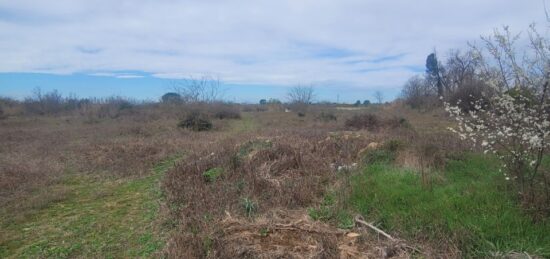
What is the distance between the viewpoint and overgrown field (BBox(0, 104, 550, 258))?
3.79m

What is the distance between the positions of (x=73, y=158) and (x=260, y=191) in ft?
23.0

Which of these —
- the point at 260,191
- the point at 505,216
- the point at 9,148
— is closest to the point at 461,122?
the point at 505,216

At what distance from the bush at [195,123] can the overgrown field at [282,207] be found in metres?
9.07

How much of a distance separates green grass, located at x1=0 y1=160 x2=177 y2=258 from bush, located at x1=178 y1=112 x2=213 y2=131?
1072 cm

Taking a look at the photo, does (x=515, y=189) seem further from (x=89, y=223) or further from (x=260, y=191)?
(x=89, y=223)

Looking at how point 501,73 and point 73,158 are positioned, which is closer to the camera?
point 501,73

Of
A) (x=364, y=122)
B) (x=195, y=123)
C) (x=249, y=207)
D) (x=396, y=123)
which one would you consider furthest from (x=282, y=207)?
(x=195, y=123)

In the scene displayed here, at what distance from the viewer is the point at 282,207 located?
495cm

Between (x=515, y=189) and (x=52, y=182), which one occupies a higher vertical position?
(x=515, y=189)

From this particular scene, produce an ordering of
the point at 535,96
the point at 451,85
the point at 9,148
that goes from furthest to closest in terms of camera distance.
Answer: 1. the point at 451,85
2. the point at 9,148
3. the point at 535,96

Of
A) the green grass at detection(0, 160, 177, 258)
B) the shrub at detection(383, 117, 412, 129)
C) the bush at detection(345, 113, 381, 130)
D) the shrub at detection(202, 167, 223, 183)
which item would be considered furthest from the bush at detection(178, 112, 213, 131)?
the shrub at detection(202, 167, 223, 183)

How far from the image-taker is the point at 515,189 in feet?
15.2

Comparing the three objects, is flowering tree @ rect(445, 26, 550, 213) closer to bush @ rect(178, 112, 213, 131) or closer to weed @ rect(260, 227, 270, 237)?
weed @ rect(260, 227, 270, 237)

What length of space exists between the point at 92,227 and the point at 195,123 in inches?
518
